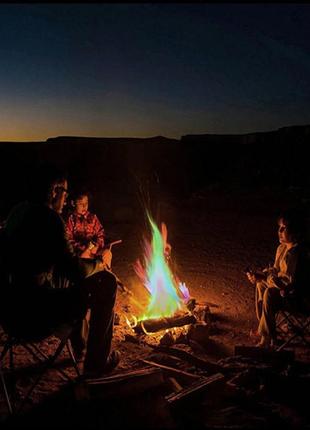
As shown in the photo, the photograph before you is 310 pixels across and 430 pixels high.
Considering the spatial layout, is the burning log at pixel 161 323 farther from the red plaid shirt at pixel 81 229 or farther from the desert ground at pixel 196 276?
the red plaid shirt at pixel 81 229

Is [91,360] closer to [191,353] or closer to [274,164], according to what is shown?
[191,353]

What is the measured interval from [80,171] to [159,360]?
2849 cm

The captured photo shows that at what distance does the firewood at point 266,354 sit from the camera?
405 cm

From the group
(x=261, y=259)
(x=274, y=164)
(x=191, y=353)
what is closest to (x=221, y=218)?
(x=261, y=259)

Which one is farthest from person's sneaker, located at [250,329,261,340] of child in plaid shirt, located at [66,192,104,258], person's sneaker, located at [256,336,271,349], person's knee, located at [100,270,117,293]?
child in plaid shirt, located at [66,192,104,258]

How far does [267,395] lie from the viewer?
11.8 ft

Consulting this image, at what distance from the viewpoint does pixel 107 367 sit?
4.05 m

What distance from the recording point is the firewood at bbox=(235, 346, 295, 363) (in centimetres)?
405

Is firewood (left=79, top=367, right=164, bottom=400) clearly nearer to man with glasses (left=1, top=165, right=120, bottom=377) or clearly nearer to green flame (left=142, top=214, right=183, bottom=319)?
man with glasses (left=1, top=165, right=120, bottom=377)

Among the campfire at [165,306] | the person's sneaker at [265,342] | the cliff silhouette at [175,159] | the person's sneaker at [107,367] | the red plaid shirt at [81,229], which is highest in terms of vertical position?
the cliff silhouette at [175,159]

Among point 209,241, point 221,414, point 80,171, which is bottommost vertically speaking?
point 221,414

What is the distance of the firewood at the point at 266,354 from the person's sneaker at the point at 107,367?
1.11m

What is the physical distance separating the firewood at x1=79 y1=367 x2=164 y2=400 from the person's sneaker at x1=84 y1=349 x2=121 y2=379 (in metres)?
0.37

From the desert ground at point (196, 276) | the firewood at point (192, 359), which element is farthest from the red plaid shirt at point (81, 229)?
the firewood at point (192, 359)
